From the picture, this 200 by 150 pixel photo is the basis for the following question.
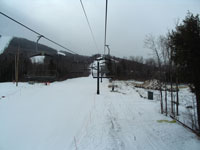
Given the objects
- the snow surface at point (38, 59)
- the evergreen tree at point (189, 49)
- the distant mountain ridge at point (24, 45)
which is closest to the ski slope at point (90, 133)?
the evergreen tree at point (189, 49)

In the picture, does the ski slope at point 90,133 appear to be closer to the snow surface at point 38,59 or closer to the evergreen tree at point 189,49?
the evergreen tree at point 189,49

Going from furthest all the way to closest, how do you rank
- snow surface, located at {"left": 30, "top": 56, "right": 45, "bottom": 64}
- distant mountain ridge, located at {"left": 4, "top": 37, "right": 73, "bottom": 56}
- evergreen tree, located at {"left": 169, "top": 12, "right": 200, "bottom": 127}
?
snow surface, located at {"left": 30, "top": 56, "right": 45, "bottom": 64} → distant mountain ridge, located at {"left": 4, "top": 37, "right": 73, "bottom": 56} → evergreen tree, located at {"left": 169, "top": 12, "right": 200, "bottom": 127}

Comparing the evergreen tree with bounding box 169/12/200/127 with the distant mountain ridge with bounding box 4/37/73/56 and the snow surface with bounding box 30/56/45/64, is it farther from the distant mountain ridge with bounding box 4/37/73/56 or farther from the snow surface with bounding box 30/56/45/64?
the snow surface with bounding box 30/56/45/64

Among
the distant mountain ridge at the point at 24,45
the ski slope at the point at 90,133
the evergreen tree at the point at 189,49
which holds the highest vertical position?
the distant mountain ridge at the point at 24,45

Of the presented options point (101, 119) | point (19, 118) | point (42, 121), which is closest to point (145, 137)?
point (101, 119)

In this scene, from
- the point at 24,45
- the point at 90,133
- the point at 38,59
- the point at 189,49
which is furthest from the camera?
the point at 24,45

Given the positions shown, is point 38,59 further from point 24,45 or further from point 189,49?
point 189,49

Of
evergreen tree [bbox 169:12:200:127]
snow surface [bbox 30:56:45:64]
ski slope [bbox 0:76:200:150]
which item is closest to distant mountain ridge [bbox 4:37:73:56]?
snow surface [bbox 30:56:45:64]

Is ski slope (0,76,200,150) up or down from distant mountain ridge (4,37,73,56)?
down

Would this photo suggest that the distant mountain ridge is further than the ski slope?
Yes

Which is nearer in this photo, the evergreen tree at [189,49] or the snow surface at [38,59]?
the evergreen tree at [189,49]

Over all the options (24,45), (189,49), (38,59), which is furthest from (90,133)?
(24,45)

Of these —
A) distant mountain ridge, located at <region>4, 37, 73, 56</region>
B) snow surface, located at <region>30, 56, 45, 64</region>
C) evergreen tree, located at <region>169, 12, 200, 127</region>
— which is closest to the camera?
evergreen tree, located at <region>169, 12, 200, 127</region>

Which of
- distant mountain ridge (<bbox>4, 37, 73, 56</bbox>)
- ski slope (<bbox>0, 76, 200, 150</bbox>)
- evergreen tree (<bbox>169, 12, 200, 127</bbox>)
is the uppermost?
distant mountain ridge (<bbox>4, 37, 73, 56</bbox>)
